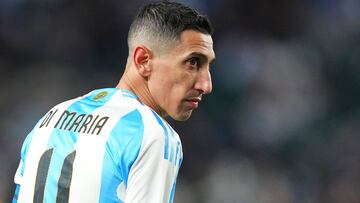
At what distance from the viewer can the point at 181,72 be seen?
118 inches

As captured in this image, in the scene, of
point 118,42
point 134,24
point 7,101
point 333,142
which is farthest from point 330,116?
point 134,24

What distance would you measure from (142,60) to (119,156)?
636 mm

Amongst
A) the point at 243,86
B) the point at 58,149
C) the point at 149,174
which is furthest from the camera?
the point at 243,86

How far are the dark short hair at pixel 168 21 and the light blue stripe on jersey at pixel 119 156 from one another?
0.57 metres

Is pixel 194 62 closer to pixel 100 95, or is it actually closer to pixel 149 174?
pixel 100 95

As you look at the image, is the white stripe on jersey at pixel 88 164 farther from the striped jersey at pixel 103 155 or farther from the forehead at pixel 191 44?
the forehead at pixel 191 44

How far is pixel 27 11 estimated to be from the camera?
8.03 meters

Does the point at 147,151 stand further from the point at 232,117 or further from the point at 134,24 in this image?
the point at 232,117

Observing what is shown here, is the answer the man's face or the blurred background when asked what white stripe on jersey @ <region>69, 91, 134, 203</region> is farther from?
the blurred background

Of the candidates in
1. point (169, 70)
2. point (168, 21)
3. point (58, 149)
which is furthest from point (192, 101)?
point (58, 149)

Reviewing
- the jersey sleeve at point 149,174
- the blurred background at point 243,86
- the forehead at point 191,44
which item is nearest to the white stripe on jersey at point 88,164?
the jersey sleeve at point 149,174

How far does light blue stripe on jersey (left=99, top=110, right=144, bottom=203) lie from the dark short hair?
573 millimetres

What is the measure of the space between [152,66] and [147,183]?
701mm

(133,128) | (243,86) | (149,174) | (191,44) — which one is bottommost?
(243,86)
